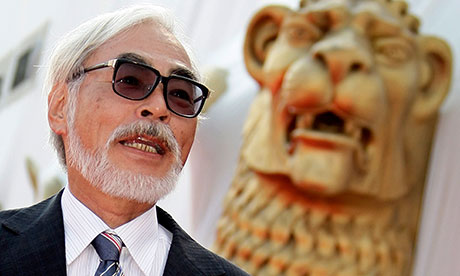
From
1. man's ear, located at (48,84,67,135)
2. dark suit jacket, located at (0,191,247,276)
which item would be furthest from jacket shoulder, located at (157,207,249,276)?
man's ear, located at (48,84,67,135)

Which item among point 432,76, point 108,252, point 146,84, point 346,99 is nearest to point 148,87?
point 146,84

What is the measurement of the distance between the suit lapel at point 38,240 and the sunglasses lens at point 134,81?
9 cm

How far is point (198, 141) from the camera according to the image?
4.17 feet

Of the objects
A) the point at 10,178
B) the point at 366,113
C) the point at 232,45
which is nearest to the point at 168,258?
the point at 366,113

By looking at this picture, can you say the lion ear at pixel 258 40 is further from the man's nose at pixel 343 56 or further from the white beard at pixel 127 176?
the white beard at pixel 127 176

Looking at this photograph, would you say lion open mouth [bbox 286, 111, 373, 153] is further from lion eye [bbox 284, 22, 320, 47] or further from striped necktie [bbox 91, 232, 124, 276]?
striped necktie [bbox 91, 232, 124, 276]

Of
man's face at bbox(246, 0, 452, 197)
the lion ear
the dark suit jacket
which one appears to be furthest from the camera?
the lion ear

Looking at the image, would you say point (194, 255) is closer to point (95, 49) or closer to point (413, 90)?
point (95, 49)

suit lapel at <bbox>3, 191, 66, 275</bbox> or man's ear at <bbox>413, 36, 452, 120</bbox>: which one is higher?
man's ear at <bbox>413, 36, 452, 120</bbox>

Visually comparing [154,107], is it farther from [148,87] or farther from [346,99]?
[346,99]

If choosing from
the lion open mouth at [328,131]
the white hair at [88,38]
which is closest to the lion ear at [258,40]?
the lion open mouth at [328,131]

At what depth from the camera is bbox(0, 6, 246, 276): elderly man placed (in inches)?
21.8

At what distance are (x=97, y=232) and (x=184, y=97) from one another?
0.10 metres

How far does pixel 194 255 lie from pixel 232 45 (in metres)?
0.86
